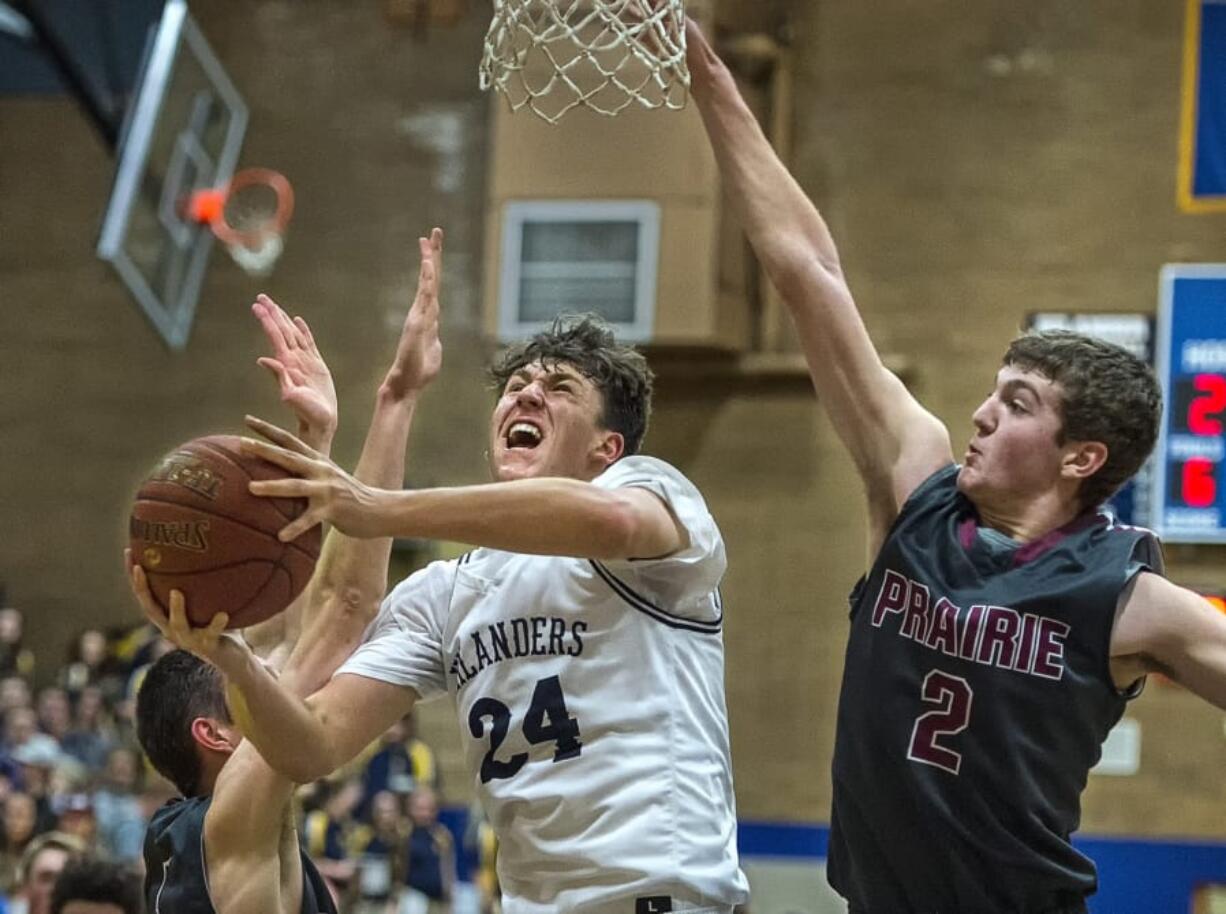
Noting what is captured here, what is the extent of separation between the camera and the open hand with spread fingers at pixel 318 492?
3.08 metres

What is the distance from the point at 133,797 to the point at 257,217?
191 inches

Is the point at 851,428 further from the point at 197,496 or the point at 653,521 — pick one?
the point at 197,496

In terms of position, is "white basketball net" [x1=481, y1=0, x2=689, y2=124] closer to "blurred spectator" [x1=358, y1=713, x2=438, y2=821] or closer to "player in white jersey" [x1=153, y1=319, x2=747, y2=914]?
"player in white jersey" [x1=153, y1=319, x2=747, y2=914]

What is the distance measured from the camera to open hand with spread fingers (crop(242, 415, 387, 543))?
10.1ft

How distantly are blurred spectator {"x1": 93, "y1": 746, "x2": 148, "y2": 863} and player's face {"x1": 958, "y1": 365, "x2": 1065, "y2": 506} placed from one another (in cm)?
871

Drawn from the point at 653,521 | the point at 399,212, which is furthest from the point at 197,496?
the point at 399,212

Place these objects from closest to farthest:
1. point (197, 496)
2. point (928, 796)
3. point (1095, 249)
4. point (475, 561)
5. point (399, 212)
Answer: point (197, 496)
point (928, 796)
point (475, 561)
point (1095, 249)
point (399, 212)

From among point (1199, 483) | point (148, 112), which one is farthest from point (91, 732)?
point (1199, 483)

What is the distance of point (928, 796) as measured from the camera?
353 cm

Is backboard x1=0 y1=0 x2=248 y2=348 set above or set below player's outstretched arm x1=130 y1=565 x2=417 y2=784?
above

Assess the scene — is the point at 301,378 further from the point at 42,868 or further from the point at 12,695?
the point at 12,695

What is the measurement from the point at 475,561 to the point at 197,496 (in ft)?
2.70

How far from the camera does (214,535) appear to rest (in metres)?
3.18

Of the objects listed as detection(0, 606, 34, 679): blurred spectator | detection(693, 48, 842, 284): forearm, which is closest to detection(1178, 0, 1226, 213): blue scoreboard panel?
detection(0, 606, 34, 679): blurred spectator
